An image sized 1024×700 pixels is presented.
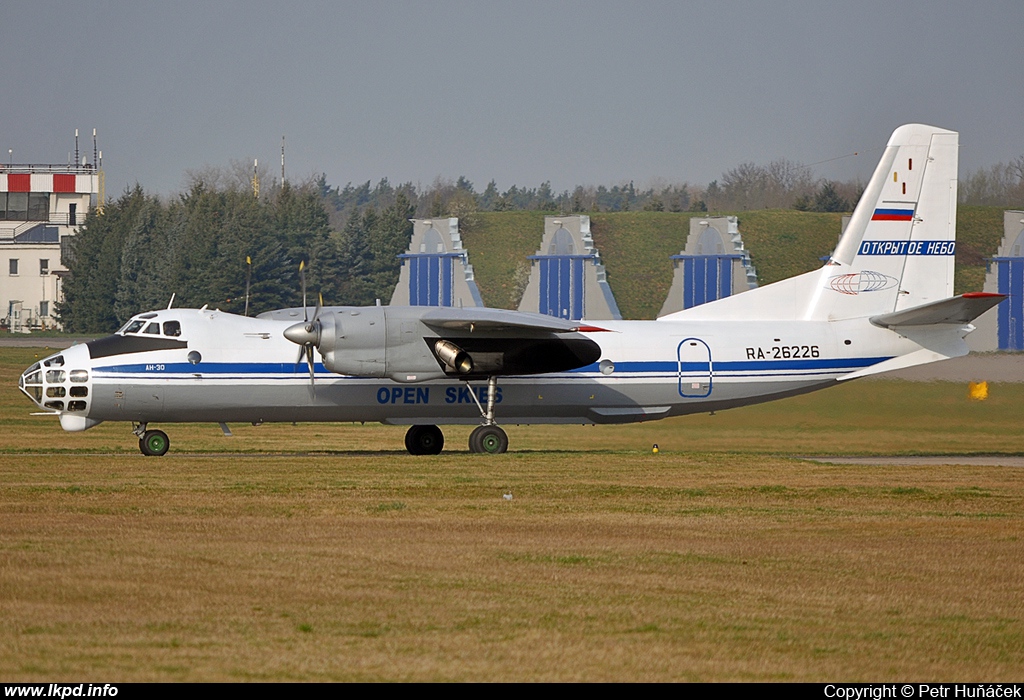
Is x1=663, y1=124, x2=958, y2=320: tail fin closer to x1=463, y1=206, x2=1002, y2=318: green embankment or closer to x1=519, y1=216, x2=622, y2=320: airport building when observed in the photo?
x1=519, y1=216, x2=622, y2=320: airport building

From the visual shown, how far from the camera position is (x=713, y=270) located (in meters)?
67.8

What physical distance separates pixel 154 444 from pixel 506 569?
14133 mm

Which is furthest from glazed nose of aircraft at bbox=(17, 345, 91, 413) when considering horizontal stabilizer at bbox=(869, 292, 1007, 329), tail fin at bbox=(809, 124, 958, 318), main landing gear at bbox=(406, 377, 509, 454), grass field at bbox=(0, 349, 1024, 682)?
horizontal stabilizer at bbox=(869, 292, 1007, 329)

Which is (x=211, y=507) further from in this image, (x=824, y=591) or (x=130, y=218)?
(x=130, y=218)

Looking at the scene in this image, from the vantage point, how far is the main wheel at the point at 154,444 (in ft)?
82.3

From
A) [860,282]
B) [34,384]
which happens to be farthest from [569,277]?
[34,384]

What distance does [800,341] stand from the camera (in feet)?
87.2

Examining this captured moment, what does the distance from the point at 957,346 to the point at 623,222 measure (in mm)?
63082

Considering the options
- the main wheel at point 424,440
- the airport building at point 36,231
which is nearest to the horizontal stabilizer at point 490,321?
the main wheel at point 424,440

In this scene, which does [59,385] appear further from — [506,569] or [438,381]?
[506,569]

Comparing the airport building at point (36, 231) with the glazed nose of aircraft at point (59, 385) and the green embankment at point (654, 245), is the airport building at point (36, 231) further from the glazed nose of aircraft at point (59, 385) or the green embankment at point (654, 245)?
the glazed nose of aircraft at point (59, 385)

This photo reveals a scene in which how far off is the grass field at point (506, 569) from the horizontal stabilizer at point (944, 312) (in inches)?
135

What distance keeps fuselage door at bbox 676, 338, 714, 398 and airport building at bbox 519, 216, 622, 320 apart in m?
43.5
